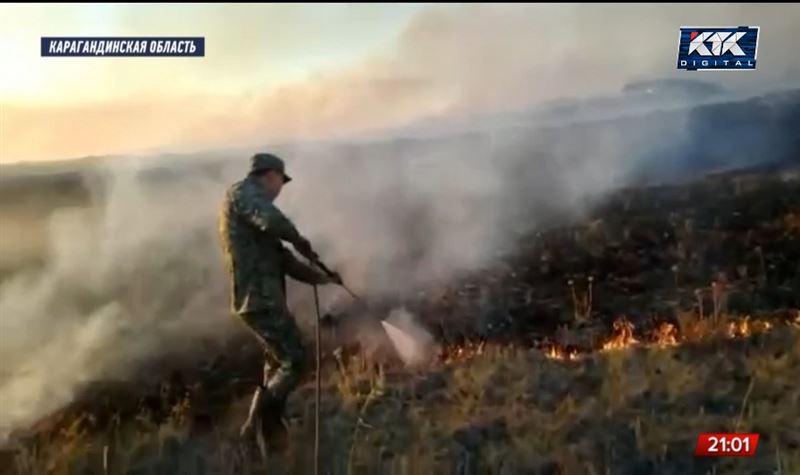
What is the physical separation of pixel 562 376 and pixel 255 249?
0.62 m

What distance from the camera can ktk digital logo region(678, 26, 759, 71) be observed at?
5.78 feet

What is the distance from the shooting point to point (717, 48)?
1.77 m

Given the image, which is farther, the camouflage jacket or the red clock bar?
the red clock bar

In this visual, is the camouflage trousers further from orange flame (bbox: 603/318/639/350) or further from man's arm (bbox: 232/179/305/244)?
orange flame (bbox: 603/318/639/350)

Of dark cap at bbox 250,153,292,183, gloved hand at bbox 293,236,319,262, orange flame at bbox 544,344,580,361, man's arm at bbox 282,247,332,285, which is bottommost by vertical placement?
orange flame at bbox 544,344,580,361

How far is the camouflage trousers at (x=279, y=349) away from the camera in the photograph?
179 centimetres

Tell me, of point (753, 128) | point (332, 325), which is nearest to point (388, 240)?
point (332, 325)

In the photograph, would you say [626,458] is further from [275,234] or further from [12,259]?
[12,259]

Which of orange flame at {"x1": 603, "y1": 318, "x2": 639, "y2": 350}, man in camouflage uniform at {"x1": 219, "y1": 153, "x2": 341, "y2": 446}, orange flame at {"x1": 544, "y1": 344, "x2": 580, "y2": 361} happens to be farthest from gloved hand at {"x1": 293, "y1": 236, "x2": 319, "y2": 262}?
orange flame at {"x1": 603, "y1": 318, "x2": 639, "y2": 350}

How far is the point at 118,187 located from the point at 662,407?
108cm

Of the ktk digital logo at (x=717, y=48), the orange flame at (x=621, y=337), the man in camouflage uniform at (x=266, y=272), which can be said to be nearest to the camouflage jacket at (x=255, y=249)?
the man in camouflage uniform at (x=266, y=272)

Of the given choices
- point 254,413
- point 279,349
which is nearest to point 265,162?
point 279,349

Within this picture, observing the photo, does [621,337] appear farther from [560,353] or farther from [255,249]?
[255,249]

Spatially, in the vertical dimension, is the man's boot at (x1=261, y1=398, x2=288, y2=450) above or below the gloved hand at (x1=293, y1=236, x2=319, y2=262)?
below
